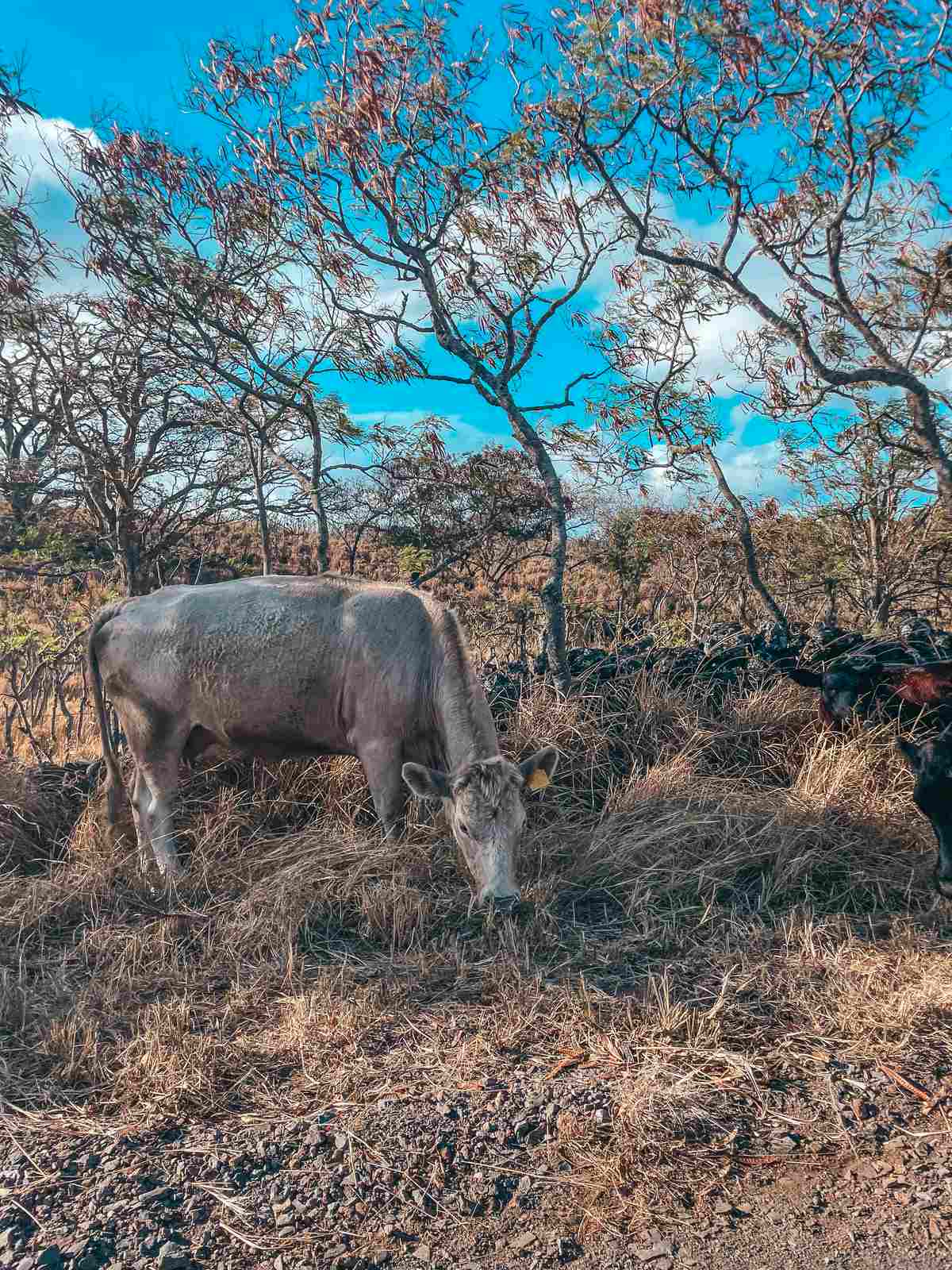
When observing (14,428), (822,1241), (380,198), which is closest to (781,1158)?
(822,1241)

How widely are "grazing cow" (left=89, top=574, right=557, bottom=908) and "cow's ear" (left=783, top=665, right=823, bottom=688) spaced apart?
2.80 meters

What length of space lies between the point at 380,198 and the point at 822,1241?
8.16m

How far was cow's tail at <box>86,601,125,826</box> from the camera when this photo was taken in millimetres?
6008

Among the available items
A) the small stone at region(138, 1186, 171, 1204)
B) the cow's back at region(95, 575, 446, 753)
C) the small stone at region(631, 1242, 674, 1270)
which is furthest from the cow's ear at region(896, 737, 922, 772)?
the small stone at region(138, 1186, 171, 1204)

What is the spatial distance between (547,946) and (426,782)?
1130 mm

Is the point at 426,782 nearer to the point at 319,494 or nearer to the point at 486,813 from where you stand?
the point at 486,813

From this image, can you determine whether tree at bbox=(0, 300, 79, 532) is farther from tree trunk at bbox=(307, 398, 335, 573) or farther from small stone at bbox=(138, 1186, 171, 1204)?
small stone at bbox=(138, 1186, 171, 1204)

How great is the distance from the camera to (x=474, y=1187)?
9.18 ft

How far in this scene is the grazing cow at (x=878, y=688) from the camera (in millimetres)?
6664

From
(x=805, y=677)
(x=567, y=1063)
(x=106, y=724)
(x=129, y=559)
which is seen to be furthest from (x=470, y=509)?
(x=567, y=1063)

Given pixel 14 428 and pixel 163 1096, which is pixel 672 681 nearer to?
pixel 163 1096

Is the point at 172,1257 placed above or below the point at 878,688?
below

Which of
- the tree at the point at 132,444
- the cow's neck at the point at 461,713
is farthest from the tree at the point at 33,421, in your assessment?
the cow's neck at the point at 461,713

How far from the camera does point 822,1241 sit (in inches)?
100
